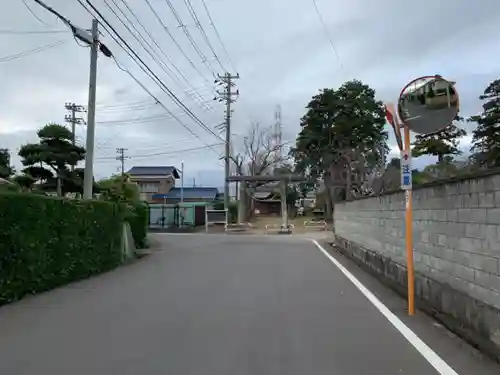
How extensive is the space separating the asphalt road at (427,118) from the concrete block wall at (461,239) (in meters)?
0.92

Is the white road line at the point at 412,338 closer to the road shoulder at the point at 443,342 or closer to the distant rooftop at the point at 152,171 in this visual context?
the road shoulder at the point at 443,342

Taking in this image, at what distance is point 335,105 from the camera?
53.6m

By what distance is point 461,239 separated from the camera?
760 cm

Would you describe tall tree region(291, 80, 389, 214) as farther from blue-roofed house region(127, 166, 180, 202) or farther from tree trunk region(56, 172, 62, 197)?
blue-roofed house region(127, 166, 180, 202)

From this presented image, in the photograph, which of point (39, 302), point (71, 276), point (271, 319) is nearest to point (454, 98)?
point (271, 319)

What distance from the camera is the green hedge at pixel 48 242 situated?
9.71m

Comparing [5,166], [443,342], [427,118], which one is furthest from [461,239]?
[5,166]

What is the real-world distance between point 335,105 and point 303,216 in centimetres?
2041

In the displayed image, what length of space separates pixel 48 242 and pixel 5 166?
34.5m

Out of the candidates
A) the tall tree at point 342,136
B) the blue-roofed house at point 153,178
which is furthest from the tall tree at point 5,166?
the blue-roofed house at point 153,178

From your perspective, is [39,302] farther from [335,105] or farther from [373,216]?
[335,105]

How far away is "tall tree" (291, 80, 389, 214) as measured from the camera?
2045 inches

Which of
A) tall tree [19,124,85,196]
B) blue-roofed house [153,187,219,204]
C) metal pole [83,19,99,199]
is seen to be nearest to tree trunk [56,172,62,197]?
tall tree [19,124,85,196]

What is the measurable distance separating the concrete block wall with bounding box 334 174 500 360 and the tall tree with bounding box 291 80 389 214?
39.8m
